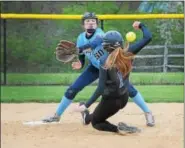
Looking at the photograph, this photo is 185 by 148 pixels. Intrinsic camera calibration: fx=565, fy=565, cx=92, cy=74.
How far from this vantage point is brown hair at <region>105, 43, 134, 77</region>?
6105 mm

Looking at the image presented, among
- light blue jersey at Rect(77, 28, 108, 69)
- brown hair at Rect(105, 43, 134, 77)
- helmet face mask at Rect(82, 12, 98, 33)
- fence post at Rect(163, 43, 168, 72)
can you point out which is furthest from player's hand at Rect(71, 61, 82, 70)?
fence post at Rect(163, 43, 168, 72)

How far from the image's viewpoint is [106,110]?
6.30 meters

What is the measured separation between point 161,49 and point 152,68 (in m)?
1.03

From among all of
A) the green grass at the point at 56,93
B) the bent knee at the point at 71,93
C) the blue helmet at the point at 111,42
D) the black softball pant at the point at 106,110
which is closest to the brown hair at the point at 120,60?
the blue helmet at the point at 111,42

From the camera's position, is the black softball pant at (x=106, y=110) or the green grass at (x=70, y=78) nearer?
the black softball pant at (x=106, y=110)

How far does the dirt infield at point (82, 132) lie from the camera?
19.5 ft

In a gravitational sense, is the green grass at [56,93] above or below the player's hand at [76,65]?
below

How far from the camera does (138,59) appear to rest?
14.4 m

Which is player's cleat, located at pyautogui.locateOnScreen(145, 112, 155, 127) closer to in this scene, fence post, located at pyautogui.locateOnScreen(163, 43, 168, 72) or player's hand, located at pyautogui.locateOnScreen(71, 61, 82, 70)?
player's hand, located at pyautogui.locateOnScreen(71, 61, 82, 70)

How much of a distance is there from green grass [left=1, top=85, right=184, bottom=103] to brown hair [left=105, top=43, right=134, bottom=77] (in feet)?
12.5

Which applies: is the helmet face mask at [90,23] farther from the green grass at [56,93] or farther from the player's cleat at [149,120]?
the green grass at [56,93]

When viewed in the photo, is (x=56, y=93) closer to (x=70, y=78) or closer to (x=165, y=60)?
(x=70, y=78)

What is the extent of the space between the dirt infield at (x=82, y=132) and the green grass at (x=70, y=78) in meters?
3.89

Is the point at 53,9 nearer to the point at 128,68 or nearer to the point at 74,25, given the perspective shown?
the point at 74,25
